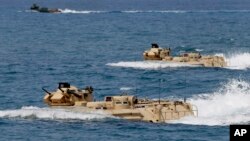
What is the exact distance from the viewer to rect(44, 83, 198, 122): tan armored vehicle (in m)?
81.2

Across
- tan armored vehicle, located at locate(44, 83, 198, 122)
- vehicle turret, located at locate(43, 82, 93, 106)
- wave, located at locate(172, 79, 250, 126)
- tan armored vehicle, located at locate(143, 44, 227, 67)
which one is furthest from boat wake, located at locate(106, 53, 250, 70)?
vehicle turret, located at locate(43, 82, 93, 106)

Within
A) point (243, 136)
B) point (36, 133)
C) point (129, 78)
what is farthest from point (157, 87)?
point (243, 136)

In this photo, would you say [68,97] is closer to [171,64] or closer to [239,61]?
[171,64]

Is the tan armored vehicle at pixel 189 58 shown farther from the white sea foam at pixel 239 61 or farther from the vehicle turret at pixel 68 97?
the vehicle turret at pixel 68 97

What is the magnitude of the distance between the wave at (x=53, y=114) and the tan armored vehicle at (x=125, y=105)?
2.59 feet

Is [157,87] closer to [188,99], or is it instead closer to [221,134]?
[188,99]

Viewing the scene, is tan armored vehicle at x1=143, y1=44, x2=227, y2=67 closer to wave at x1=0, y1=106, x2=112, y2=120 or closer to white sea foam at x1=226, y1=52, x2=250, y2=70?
white sea foam at x1=226, y1=52, x2=250, y2=70

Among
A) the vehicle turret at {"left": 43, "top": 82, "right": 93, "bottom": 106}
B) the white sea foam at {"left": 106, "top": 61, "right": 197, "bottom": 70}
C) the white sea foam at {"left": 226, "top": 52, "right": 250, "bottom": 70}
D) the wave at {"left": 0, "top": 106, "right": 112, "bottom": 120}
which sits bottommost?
the wave at {"left": 0, "top": 106, "right": 112, "bottom": 120}

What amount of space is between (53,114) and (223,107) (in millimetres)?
15631

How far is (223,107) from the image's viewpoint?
9044 centimetres

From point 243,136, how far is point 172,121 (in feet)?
87.6

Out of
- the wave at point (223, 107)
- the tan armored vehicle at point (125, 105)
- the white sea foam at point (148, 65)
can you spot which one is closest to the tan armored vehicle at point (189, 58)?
the white sea foam at point (148, 65)

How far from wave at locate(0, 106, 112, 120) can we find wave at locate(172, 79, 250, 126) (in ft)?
20.2

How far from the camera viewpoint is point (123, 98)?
8250 cm
